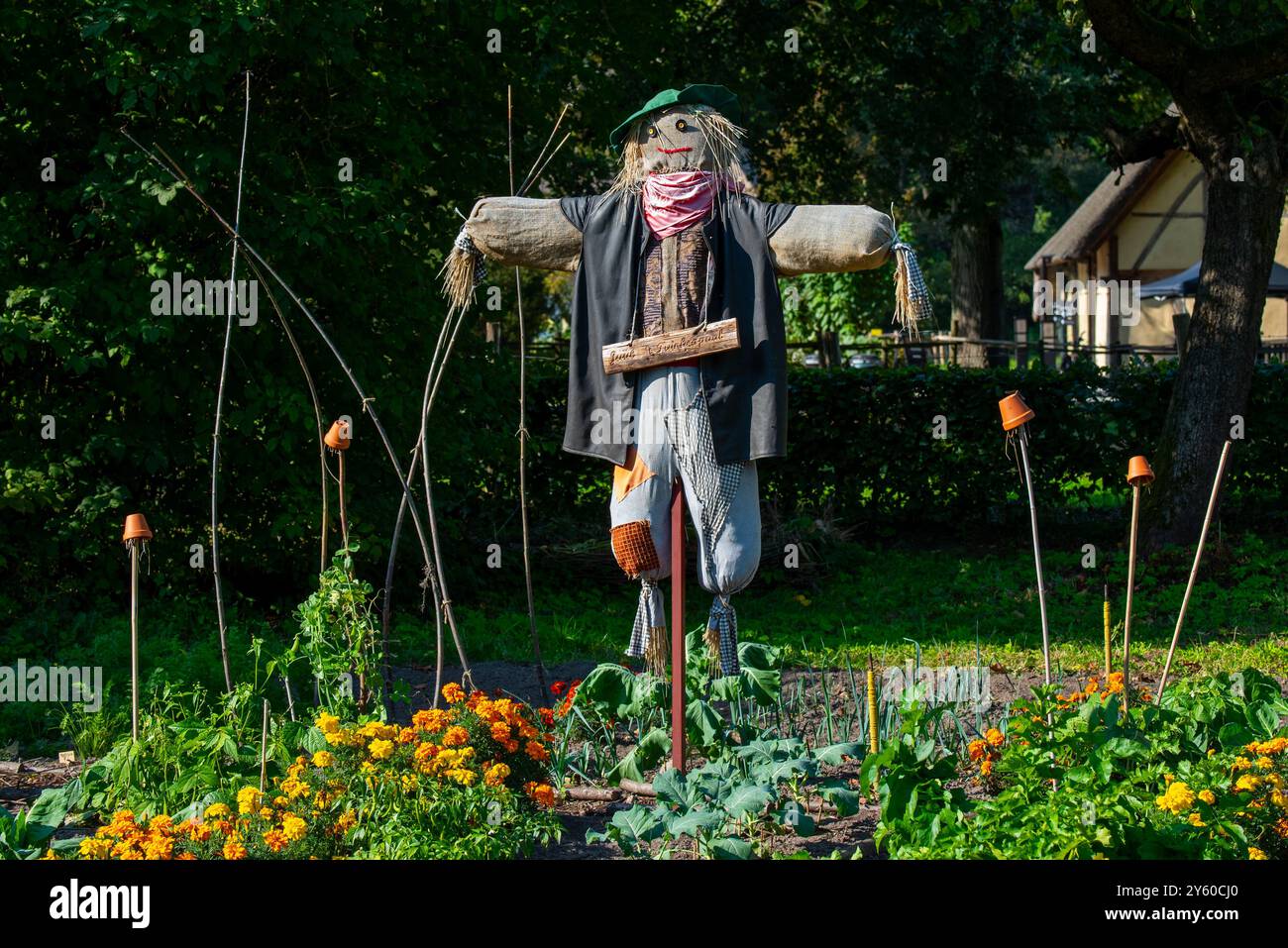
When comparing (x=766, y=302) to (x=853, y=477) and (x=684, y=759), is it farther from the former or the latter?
(x=853, y=477)

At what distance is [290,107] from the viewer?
24.4ft

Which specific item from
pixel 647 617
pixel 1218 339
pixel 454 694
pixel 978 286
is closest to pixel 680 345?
pixel 647 617

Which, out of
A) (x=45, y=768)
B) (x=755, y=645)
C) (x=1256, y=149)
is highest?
(x=1256, y=149)

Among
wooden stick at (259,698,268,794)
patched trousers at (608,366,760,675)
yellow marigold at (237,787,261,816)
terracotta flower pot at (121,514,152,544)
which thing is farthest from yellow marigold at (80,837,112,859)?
patched trousers at (608,366,760,675)

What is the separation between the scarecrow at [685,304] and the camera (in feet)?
13.7

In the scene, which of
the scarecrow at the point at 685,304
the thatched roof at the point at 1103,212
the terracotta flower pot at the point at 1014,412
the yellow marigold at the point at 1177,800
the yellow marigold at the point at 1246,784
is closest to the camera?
the yellow marigold at the point at 1177,800

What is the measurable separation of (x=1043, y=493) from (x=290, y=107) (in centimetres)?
585

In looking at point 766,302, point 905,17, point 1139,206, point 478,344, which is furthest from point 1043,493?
point 1139,206

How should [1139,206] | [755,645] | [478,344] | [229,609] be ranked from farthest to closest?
[1139,206] → [478,344] → [229,609] → [755,645]

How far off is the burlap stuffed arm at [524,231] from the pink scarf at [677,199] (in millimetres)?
260

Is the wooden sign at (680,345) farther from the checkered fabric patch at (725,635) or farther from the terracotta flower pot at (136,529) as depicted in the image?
the terracotta flower pot at (136,529)

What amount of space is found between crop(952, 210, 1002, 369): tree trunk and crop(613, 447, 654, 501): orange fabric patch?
11493mm

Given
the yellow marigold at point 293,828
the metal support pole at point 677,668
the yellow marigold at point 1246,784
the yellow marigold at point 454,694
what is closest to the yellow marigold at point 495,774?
the yellow marigold at point 454,694

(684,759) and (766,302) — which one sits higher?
(766,302)
